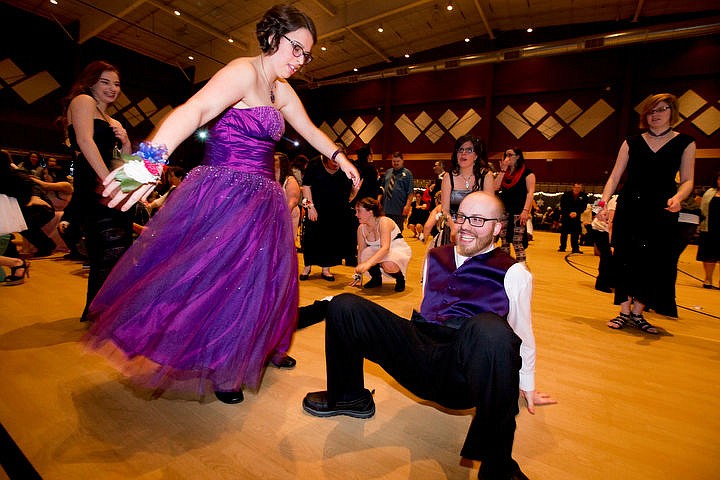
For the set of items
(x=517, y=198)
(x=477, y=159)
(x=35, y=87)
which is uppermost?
(x=35, y=87)

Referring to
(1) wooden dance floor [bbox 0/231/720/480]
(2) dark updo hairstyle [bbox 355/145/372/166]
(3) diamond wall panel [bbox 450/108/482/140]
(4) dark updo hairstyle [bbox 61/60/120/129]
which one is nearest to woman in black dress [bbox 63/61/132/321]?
(4) dark updo hairstyle [bbox 61/60/120/129]

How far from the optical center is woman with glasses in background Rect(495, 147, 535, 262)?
4.33m

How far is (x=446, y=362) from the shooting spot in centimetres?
124

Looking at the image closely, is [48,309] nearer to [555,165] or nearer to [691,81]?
[555,165]

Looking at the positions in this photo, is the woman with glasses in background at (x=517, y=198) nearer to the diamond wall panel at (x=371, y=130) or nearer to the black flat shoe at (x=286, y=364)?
the black flat shoe at (x=286, y=364)

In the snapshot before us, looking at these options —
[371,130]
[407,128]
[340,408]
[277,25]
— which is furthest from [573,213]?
[371,130]

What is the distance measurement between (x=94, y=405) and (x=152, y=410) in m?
0.26

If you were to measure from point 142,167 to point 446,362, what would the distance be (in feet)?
3.76

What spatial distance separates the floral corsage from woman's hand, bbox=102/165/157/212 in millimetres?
14

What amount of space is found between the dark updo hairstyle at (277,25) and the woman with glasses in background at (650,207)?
256 cm

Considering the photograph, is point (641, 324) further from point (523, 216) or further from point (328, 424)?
point (328, 424)

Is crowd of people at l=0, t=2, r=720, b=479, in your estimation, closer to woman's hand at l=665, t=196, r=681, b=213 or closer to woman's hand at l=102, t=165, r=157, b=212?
woman's hand at l=102, t=165, r=157, b=212

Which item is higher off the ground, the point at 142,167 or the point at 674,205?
the point at 142,167

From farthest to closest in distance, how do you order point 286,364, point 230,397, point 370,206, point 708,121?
point 708,121 → point 370,206 → point 286,364 → point 230,397
